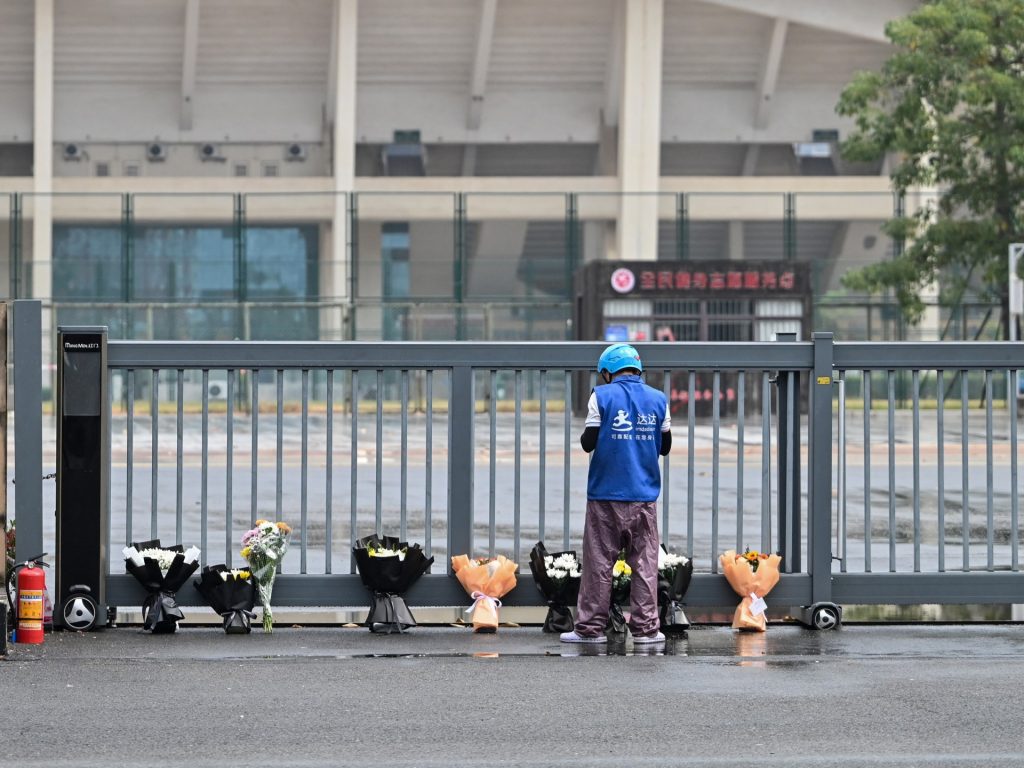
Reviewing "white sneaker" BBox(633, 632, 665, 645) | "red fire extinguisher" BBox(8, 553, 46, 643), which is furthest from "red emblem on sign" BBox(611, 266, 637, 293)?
"red fire extinguisher" BBox(8, 553, 46, 643)

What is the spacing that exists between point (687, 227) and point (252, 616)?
37.2 metres

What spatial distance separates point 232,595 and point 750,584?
2685 mm

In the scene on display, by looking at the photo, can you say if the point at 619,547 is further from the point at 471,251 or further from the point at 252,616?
the point at 471,251

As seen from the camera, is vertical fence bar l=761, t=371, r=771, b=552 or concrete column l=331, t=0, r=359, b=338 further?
concrete column l=331, t=0, r=359, b=338

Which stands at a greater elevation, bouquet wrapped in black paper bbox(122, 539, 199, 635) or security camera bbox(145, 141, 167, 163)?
security camera bbox(145, 141, 167, 163)

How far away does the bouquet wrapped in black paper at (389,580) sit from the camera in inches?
355

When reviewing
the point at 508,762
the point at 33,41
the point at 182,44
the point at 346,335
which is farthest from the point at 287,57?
the point at 508,762

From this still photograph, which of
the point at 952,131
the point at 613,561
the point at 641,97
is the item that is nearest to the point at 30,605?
the point at 613,561

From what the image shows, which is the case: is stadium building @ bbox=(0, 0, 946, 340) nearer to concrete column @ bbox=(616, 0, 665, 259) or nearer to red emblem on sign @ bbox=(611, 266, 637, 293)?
concrete column @ bbox=(616, 0, 665, 259)

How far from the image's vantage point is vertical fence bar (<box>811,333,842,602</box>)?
927 cm

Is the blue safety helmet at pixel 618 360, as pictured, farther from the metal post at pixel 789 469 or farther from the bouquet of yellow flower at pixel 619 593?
the metal post at pixel 789 469

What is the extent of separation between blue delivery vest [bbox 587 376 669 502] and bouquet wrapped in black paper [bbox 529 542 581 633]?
0.57m

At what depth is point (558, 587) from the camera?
29.9 ft

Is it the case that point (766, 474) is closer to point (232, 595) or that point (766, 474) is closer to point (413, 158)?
point (232, 595)
